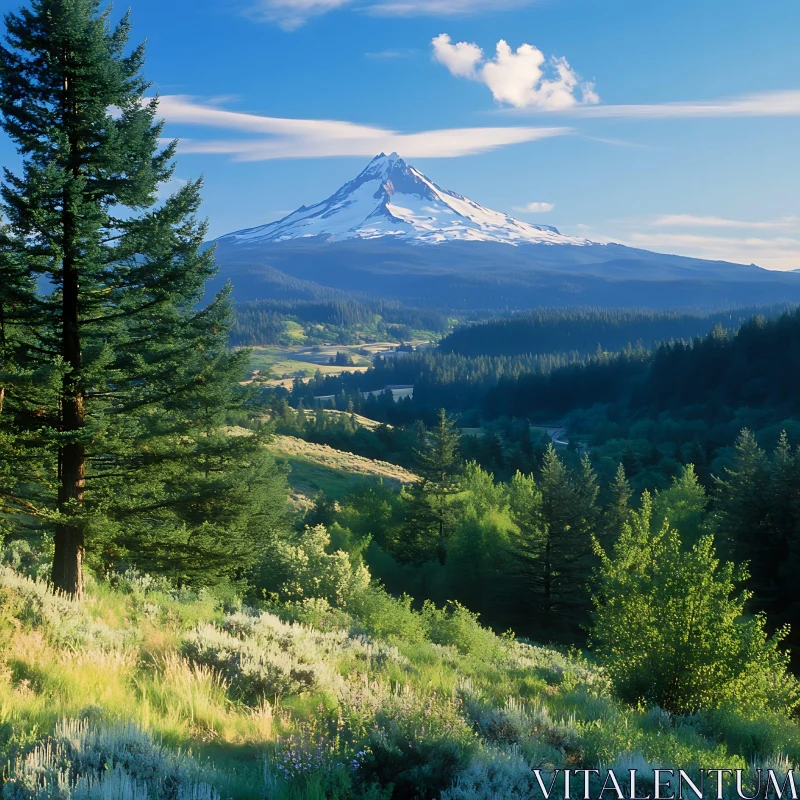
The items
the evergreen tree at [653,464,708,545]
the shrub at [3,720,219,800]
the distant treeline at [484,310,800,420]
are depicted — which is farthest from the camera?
the distant treeline at [484,310,800,420]

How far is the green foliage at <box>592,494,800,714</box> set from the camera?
31.6 feet

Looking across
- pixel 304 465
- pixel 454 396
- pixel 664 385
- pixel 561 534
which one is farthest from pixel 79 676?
pixel 454 396

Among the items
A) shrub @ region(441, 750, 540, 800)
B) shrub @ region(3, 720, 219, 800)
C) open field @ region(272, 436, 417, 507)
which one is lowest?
open field @ region(272, 436, 417, 507)

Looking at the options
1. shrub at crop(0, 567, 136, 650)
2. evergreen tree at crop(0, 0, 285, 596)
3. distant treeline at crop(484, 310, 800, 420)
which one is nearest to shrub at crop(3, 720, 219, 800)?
shrub at crop(0, 567, 136, 650)

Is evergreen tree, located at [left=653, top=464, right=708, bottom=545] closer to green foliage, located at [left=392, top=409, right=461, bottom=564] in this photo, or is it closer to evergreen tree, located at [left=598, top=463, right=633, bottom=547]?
evergreen tree, located at [left=598, top=463, right=633, bottom=547]

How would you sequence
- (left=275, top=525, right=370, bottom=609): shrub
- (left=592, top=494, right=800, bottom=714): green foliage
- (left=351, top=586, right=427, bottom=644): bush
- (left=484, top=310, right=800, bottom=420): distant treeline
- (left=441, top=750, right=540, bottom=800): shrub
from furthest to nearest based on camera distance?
(left=484, top=310, right=800, bottom=420): distant treeline < (left=275, top=525, right=370, bottom=609): shrub < (left=351, top=586, right=427, bottom=644): bush < (left=592, top=494, right=800, bottom=714): green foliage < (left=441, top=750, right=540, bottom=800): shrub

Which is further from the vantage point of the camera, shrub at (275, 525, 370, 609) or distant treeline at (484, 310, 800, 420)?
distant treeline at (484, 310, 800, 420)

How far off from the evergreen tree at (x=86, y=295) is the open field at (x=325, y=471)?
134 feet

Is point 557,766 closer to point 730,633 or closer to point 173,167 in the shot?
point 730,633

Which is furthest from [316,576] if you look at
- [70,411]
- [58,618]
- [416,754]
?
[416,754]

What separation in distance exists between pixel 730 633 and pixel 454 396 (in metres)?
174

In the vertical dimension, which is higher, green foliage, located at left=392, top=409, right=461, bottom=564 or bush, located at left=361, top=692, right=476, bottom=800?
bush, located at left=361, top=692, right=476, bottom=800

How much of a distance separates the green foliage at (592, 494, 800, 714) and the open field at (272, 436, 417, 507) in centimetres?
4242

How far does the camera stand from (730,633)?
10125 mm
